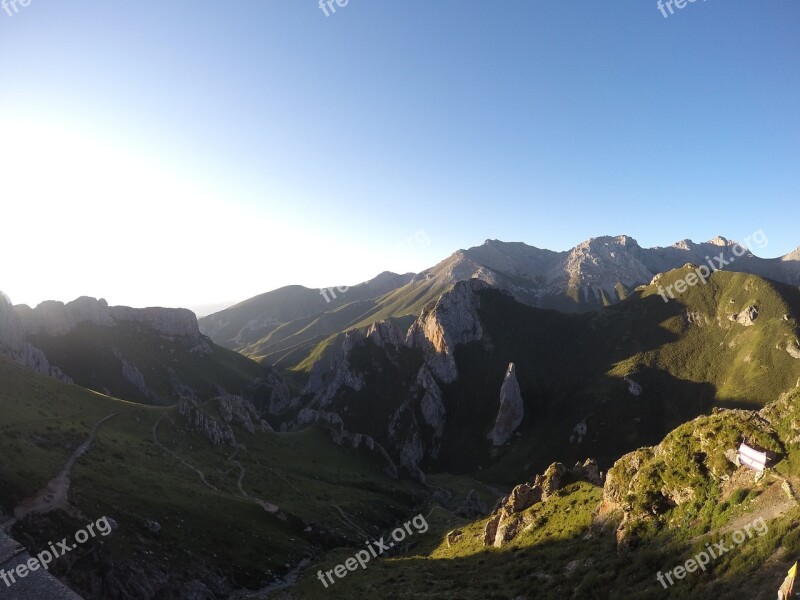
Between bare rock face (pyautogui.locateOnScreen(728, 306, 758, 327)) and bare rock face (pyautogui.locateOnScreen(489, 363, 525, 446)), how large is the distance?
102 m

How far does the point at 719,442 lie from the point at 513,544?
87.1ft

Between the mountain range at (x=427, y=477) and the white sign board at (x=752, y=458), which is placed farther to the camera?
the mountain range at (x=427, y=477)

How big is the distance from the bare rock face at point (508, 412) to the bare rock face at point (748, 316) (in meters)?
102

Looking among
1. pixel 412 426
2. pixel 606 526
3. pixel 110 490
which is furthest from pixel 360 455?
pixel 606 526

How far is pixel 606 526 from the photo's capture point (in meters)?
36.5

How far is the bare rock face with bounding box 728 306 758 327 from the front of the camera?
183000 millimetres

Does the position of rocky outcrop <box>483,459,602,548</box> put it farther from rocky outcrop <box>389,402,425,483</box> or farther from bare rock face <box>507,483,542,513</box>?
rocky outcrop <box>389,402,425,483</box>

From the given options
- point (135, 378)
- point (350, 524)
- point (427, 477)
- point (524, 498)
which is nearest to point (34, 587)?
point (524, 498)

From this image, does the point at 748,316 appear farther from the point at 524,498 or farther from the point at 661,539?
the point at 661,539

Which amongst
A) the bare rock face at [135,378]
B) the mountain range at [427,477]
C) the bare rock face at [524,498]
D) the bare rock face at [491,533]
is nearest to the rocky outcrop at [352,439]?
the mountain range at [427,477]

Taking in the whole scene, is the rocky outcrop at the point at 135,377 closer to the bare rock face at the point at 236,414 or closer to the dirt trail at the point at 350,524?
the bare rock face at the point at 236,414

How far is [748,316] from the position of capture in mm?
184375

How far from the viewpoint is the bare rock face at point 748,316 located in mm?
183000

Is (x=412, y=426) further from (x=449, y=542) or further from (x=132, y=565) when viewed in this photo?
(x=132, y=565)
